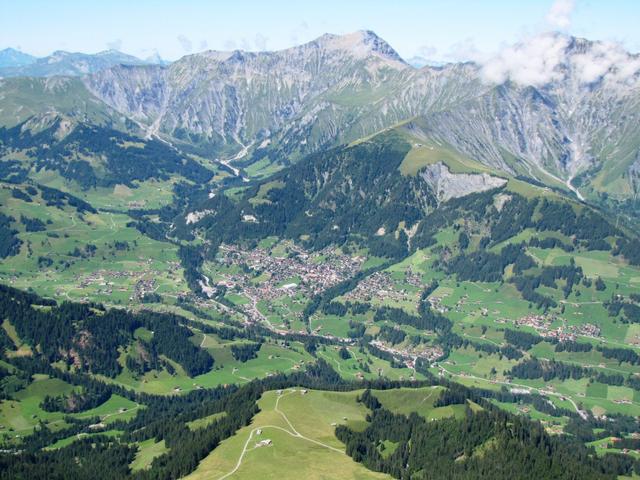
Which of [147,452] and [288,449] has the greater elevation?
[288,449]

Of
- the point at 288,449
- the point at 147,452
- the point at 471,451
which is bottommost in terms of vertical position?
the point at 147,452

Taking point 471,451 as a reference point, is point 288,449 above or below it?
below

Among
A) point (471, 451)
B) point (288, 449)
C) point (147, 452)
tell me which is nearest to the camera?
point (288, 449)

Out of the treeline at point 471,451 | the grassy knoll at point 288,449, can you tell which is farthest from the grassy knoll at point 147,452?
the treeline at point 471,451

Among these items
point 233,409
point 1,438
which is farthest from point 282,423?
point 1,438

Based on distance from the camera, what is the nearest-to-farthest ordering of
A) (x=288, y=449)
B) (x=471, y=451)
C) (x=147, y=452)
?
(x=288, y=449) < (x=471, y=451) < (x=147, y=452)

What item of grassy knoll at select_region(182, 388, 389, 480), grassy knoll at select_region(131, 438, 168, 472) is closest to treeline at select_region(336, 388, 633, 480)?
grassy knoll at select_region(182, 388, 389, 480)

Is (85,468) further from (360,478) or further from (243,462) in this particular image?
(360,478)

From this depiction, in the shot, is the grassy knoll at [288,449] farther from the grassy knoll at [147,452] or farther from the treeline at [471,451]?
the grassy knoll at [147,452]

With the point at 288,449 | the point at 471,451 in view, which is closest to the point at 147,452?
the point at 288,449

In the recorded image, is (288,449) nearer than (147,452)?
Yes

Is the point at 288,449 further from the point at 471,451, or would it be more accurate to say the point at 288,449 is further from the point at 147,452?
the point at 471,451
